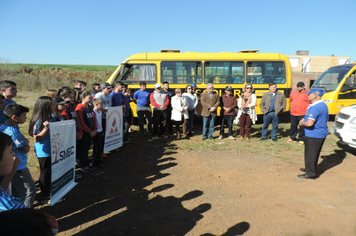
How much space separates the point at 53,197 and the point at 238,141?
5927 mm

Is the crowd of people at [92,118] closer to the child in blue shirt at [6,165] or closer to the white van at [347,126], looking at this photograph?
the child in blue shirt at [6,165]

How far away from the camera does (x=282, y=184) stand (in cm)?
452

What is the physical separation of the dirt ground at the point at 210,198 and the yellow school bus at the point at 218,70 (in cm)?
447

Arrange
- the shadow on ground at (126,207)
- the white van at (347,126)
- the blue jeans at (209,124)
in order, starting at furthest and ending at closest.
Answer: the blue jeans at (209,124) < the white van at (347,126) < the shadow on ground at (126,207)

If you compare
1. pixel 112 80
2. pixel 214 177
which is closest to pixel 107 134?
pixel 214 177

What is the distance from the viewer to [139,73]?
970 centimetres

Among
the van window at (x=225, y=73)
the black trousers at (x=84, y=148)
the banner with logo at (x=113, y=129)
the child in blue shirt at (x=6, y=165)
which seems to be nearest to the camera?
the child in blue shirt at (x=6, y=165)

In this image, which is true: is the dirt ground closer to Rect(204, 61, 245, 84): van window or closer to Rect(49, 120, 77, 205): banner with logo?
Rect(49, 120, 77, 205): banner with logo

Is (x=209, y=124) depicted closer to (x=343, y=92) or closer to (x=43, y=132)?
(x=43, y=132)

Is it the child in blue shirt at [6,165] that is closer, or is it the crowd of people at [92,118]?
the child in blue shirt at [6,165]

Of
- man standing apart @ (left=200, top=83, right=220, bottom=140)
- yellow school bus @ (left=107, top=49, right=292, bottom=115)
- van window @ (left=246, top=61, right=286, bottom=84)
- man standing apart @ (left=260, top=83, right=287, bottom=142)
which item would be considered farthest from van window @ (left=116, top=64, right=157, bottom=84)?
man standing apart @ (left=260, top=83, right=287, bottom=142)

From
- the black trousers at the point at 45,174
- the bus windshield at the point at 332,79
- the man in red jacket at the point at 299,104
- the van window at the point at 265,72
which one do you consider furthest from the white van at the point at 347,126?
the black trousers at the point at 45,174

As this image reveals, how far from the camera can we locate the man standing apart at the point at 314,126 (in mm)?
4492

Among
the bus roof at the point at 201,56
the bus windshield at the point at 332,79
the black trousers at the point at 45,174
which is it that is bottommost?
the black trousers at the point at 45,174
